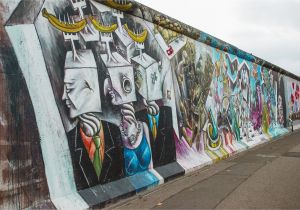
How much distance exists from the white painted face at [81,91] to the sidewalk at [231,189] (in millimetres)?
1592

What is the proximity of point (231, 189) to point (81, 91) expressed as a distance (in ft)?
10.7

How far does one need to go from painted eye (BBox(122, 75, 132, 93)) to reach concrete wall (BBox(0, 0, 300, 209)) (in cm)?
3

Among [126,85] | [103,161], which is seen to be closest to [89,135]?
[103,161]

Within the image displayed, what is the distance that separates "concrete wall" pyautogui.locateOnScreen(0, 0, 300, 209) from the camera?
524 centimetres

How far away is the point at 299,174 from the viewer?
898 cm

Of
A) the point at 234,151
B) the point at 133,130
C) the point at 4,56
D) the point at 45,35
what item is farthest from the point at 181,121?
the point at 4,56

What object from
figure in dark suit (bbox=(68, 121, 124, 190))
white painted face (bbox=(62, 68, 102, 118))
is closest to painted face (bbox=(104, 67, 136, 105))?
white painted face (bbox=(62, 68, 102, 118))

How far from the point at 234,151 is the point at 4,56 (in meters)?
9.64

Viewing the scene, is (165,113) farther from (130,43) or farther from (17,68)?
(17,68)

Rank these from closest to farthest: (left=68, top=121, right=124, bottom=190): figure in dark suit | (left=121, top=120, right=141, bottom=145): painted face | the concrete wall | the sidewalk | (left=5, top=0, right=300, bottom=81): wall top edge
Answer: the concrete wall < (left=5, top=0, right=300, bottom=81): wall top edge < (left=68, top=121, right=124, bottom=190): figure in dark suit < the sidewalk < (left=121, top=120, right=141, bottom=145): painted face

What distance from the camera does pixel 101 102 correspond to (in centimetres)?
688

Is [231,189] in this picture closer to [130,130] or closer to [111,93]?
[130,130]

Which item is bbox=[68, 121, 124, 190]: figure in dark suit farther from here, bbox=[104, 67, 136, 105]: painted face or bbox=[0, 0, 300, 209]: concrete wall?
bbox=[104, 67, 136, 105]: painted face

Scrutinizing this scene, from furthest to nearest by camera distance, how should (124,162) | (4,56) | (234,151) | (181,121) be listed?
(234,151), (181,121), (124,162), (4,56)
